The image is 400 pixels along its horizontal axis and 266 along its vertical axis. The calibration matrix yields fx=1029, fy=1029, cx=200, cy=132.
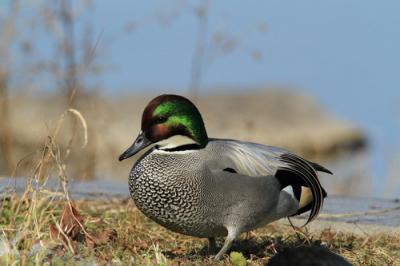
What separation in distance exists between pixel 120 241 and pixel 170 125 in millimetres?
668

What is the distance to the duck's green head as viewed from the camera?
4.75m

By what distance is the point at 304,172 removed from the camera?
16.1 feet

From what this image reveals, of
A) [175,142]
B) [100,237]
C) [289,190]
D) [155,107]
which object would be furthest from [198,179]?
[100,237]

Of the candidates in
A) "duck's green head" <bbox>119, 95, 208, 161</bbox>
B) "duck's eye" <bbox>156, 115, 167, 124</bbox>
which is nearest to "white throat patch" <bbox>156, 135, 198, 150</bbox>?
"duck's green head" <bbox>119, 95, 208, 161</bbox>

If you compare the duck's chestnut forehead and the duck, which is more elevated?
the duck's chestnut forehead

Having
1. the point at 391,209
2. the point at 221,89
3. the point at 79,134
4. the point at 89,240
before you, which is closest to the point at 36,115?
the point at 79,134

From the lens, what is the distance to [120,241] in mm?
5027

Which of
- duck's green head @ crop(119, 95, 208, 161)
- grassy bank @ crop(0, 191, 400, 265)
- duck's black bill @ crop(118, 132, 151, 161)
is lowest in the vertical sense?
grassy bank @ crop(0, 191, 400, 265)

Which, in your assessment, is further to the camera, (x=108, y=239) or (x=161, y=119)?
(x=108, y=239)

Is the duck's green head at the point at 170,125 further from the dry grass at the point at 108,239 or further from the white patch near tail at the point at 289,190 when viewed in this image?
the white patch near tail at the point at 289,190

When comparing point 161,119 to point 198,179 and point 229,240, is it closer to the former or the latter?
point 198,179

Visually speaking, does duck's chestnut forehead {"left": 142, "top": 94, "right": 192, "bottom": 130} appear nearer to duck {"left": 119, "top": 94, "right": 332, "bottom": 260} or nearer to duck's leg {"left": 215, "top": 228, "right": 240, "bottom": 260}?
duck {"left": 119, "top": 94, "right": 332, "bottom": 260}

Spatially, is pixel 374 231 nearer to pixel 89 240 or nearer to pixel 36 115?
pixel 89 240

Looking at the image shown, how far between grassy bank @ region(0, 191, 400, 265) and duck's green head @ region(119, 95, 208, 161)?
1.56 ft
